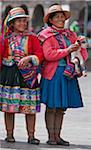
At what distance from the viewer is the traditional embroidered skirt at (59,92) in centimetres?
783

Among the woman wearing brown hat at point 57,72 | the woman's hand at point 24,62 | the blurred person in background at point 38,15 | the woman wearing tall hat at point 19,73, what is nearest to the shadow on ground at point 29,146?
the woman wearing brown hat at point 57,72

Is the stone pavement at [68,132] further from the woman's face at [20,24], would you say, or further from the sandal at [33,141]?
the woman's face at [20,24]

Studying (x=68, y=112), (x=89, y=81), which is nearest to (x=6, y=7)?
(x=89, y=81)

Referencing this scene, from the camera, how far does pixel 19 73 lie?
780 cm

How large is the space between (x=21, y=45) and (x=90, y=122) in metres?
2.69

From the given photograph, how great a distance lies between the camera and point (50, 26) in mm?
8039

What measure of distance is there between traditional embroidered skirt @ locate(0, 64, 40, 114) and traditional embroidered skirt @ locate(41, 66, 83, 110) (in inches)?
5.0

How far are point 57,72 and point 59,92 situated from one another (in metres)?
0.23

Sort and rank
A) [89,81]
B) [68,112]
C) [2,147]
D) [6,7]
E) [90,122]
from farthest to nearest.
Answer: [6,7] < [89,81] < [68,112] < [90,122] < [2,147]

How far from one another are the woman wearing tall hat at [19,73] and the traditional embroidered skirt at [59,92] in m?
0.10

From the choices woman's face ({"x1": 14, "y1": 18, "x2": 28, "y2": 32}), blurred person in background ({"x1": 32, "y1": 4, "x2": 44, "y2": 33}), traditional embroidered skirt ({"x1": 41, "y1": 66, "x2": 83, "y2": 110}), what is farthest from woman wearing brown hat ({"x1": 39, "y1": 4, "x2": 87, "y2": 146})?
blurred person in background ({"x1": 32, "y1": 4, "x2": 44, "y2": 33})

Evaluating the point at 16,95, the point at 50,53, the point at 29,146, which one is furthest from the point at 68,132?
the point at 50,53

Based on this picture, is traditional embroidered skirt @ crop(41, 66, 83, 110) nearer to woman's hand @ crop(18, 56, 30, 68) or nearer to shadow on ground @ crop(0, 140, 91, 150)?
woman's hand @ crop(18, 56, 30, 68)

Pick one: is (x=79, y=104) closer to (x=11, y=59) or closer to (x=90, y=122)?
(x=11, y=59)
